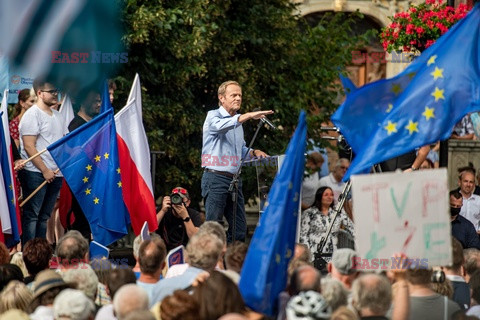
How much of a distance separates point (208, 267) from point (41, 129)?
4.14 meters

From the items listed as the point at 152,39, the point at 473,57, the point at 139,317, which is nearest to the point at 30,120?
the point at 152,39

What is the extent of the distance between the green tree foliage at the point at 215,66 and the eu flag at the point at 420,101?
6.01 meters

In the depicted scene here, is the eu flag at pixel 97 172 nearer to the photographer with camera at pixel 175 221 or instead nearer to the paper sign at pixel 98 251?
the paper sign at pixel 98 251

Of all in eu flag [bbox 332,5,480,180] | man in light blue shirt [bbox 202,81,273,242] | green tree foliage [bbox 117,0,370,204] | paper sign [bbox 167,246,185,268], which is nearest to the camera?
eu flag [bbox 332,5,480,180]

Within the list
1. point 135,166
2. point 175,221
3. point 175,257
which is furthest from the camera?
point 175,221

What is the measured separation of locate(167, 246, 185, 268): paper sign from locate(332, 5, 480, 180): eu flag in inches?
61.5

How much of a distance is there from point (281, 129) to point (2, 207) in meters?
6.24

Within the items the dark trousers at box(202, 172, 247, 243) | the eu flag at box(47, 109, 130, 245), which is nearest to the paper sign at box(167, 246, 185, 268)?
the eu flag at box(47, 109, 130, 245)

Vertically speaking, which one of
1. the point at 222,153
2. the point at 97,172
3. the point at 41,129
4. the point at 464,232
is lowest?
the point at 464,232

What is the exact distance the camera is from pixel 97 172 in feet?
37.4

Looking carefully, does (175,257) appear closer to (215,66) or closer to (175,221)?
(175,221)

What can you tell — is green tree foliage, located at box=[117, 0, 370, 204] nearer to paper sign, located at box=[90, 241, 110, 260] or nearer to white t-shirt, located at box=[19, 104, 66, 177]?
white t-shirt, located at box=[19, 104, 66, 177]

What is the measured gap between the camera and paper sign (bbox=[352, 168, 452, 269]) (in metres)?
7.37

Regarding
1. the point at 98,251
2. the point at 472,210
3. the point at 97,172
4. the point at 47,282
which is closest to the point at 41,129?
the point at 97,172
